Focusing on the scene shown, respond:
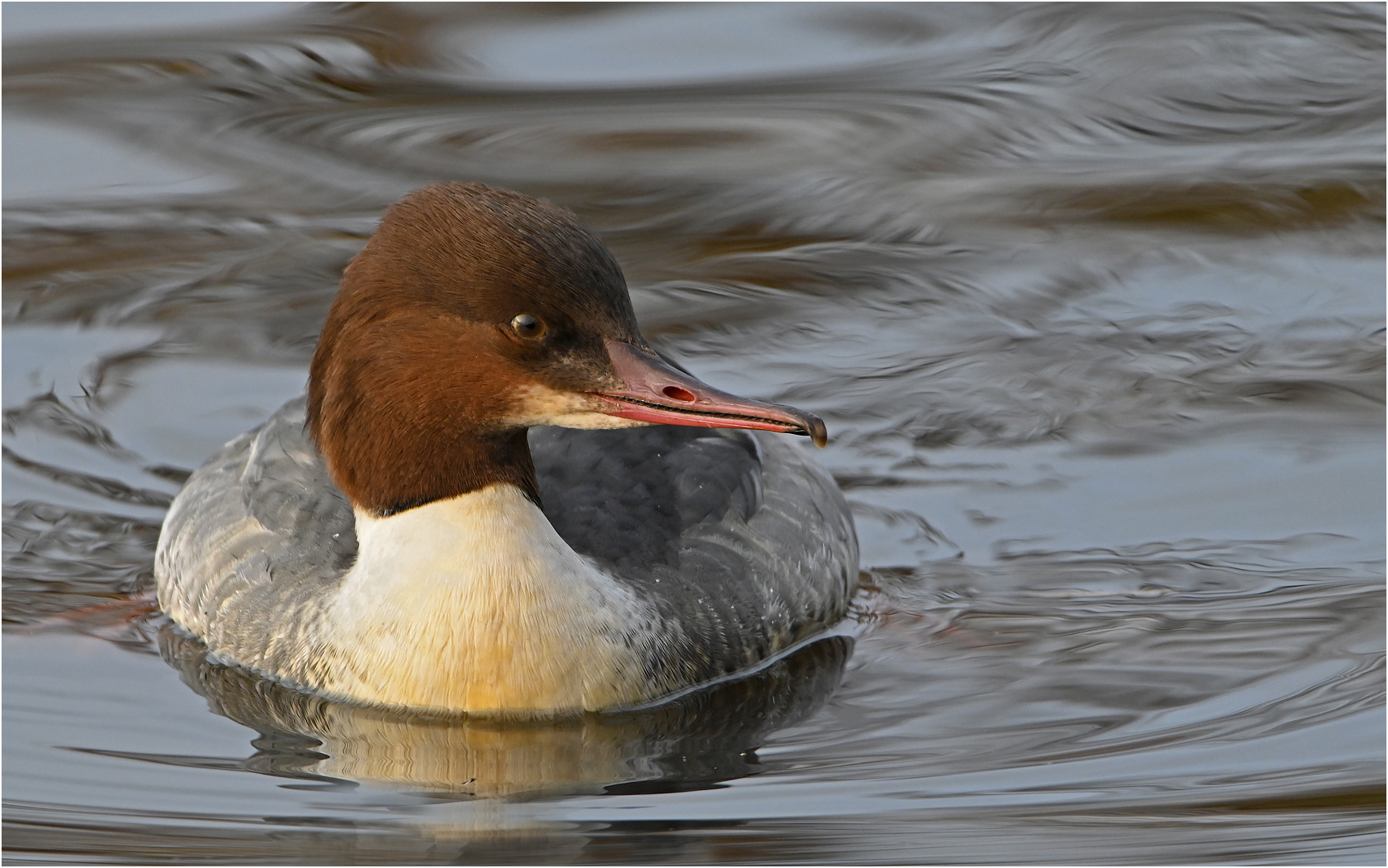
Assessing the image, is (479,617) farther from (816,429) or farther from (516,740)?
(816,429)

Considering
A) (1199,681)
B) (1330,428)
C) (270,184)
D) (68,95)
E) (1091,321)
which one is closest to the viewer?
(1199,681)

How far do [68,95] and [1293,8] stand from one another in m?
5.87

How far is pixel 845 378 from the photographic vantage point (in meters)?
7.41

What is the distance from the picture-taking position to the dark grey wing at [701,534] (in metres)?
5.55

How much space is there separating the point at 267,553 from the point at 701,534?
1.20 m

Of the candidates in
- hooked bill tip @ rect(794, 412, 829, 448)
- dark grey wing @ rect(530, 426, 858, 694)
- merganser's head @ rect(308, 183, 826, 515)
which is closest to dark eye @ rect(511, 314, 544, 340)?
merganser's head @ rect(308, 183, 826, 515)

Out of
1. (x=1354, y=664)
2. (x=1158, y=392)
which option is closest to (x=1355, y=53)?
(x=1158, y=392)

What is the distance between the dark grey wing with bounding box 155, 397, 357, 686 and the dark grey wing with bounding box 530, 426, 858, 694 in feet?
2.04

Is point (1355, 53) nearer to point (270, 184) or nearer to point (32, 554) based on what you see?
point (270, 184)

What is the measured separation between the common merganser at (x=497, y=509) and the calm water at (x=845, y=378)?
150mm

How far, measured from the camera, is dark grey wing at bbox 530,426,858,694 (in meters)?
5.55

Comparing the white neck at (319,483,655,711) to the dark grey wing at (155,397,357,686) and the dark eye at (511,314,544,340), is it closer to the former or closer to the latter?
the dark grey wing at (155,397,357,686)

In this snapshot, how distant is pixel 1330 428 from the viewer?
7.05m

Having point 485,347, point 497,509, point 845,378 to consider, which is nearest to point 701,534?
point 497,509
